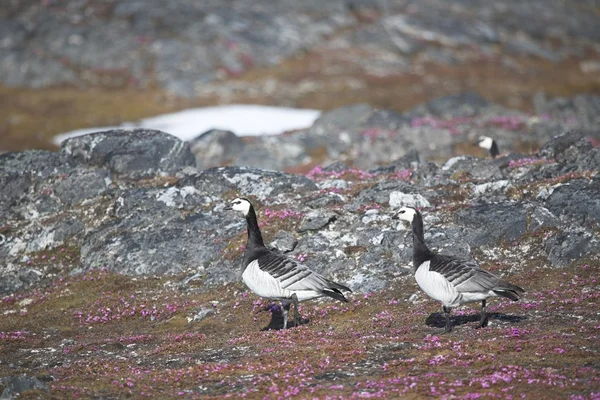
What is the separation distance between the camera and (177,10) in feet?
424

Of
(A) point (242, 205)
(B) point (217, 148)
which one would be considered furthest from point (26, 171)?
(B) point (217, 148)

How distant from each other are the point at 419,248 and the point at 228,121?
71979mm

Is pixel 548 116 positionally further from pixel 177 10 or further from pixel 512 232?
pixel 177 10

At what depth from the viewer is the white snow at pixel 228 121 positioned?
86125mm

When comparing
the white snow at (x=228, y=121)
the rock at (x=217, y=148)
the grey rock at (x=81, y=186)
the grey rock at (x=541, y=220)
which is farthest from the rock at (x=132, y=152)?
the white snow at (x=228, y=121)

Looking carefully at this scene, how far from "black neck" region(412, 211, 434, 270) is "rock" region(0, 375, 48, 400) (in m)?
11.3

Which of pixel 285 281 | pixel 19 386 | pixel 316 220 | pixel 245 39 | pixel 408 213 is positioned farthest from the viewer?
pixel 245 39

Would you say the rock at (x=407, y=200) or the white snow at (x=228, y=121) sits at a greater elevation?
the rock at (x=407, y=200)

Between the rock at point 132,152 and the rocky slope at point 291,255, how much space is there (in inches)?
4.5

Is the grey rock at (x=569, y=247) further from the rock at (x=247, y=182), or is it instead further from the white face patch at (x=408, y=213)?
the rock at (x=247, y=182)

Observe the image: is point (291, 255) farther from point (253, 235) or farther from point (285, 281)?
point (285, 281)

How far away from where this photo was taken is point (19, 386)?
16375 millimetres

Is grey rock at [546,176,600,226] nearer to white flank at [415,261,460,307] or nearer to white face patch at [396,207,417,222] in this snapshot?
white face patch at [396,207,417,222]

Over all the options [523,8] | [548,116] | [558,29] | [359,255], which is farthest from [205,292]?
[523,8]
